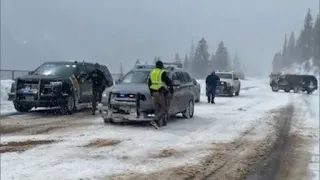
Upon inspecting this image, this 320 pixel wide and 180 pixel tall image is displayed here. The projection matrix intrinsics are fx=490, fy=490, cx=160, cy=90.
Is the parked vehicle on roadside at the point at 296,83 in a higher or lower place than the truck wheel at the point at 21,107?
higher

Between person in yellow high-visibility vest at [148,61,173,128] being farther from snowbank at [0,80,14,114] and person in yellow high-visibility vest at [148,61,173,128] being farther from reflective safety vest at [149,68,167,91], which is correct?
snowbank at [0,80,14,114]

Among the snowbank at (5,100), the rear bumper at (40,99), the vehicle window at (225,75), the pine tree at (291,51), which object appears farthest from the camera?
the pine tree at (291,51)

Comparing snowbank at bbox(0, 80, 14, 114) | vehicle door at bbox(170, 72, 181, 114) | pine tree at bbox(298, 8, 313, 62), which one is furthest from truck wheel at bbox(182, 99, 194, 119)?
pine tree at bbox(298, 8, 313, 62)

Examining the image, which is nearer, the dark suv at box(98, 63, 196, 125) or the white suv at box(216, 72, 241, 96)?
the dark suv at box(98, 63, 196, 125)

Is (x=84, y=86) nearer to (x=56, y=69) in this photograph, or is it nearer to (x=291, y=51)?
(x=56, y=69)

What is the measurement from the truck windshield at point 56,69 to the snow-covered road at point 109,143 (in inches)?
64.6

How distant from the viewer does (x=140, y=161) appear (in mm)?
8039

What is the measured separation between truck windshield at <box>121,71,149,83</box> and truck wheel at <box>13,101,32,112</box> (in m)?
3.55

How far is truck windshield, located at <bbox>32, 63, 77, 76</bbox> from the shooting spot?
16500 mm

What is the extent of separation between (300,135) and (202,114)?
5.45 metres

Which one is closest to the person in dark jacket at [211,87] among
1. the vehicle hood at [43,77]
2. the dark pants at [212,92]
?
the dark pants at [212,92]

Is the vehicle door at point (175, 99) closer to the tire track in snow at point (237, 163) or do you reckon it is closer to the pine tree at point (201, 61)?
the tire track in snow at point (237, 163)

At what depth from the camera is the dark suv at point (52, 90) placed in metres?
15.3

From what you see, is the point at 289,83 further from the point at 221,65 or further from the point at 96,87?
the point at 221,65
